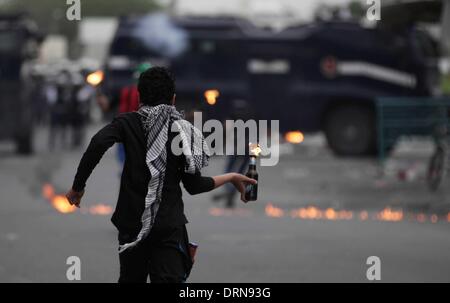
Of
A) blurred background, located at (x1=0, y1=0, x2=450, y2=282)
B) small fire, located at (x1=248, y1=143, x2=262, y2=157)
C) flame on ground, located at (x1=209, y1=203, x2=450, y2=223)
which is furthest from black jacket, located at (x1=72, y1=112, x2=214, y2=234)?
flame on ground, located at (x1=209, y1=203, x2=450, y2=223)

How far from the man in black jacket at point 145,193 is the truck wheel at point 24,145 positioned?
64.9 feet

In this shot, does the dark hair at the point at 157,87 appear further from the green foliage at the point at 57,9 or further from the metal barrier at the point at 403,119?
the green foliage at the point at 57,9

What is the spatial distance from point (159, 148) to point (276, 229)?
7.02 meters

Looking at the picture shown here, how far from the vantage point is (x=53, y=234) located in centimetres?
1257

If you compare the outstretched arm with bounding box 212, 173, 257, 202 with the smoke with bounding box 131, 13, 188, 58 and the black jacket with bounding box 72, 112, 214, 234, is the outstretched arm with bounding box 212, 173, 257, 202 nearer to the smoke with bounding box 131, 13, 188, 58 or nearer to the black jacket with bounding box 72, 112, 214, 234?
the black jacket with bounding box 72, 112, 214, 234

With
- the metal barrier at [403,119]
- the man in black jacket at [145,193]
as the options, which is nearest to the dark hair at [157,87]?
the man in black jacket at [145,193]

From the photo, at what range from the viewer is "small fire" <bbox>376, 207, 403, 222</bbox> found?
566 inches

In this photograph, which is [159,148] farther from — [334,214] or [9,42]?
[9,42]

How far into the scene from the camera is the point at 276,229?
518 inches

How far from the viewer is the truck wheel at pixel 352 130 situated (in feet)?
84.5

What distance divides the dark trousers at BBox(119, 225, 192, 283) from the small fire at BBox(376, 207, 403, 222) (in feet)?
27.0

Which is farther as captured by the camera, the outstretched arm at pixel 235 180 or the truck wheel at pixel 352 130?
the truck wheel at pixel 352 130
